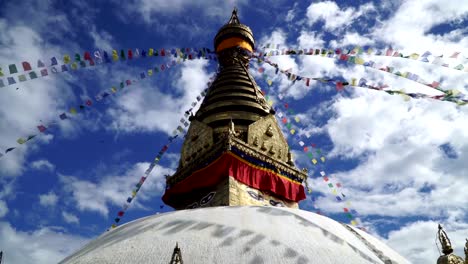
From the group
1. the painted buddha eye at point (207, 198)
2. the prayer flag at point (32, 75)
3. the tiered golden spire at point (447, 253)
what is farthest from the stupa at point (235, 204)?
the prayer flag at point (32, 75)

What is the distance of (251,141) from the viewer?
1241cm

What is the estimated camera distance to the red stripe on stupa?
11.0m

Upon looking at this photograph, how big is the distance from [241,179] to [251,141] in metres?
1.96

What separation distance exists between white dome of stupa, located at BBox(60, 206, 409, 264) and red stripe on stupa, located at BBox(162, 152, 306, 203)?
5406mm

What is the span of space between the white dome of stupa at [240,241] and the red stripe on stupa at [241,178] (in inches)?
213

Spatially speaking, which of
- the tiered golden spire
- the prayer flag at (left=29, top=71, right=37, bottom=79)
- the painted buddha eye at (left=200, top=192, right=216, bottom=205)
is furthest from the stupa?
the prayer flag at (left=29, top=71, right=37, bottom=79)

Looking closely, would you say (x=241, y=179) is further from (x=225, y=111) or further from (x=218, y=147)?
(x=225, y=111)

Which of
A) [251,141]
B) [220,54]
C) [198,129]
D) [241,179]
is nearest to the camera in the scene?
[241,179]

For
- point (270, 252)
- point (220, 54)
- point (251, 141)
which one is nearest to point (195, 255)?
point (270, 252)

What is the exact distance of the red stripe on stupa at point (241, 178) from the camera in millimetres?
11008

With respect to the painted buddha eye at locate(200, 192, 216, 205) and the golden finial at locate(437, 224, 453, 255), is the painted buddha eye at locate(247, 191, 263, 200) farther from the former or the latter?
the golden finial at locate(437, 224, 453, 255)

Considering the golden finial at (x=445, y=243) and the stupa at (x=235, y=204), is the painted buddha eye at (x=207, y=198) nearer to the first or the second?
the stupa at (x=235, y=204)

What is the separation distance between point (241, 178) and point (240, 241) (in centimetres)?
654

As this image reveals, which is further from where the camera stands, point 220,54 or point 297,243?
point 220,54
